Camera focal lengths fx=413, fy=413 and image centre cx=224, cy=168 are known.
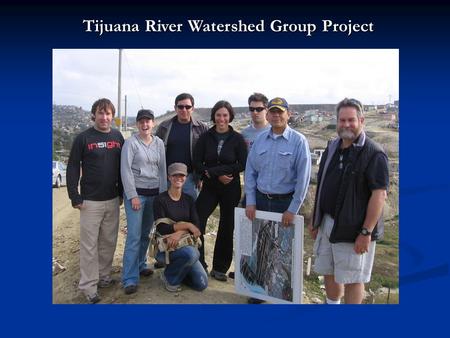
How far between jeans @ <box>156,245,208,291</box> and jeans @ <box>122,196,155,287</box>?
0.26 metres

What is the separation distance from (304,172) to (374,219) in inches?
28.5

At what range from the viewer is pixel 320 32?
371cm

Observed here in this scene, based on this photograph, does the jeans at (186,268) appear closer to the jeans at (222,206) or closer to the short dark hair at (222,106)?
the jeans at (222,206)

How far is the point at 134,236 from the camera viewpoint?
4.20 meters

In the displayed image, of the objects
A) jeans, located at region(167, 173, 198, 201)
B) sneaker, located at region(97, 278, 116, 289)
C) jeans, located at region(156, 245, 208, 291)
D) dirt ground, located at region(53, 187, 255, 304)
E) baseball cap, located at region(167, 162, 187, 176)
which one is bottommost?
dirt ground, located at region(53, 187, 255, 304)

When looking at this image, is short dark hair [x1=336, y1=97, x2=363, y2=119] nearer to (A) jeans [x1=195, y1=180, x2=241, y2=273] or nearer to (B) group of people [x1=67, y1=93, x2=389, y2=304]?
(B) group of people [x1=67, y1=93, x2=389, y2=304]

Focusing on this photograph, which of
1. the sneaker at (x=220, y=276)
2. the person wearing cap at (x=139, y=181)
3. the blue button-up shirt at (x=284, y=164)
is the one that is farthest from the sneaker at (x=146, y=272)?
the blue button-up shirt at (x=284, y=164)

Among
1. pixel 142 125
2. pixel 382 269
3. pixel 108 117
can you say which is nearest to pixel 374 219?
pixel 142 125

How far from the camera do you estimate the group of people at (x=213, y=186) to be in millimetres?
3195

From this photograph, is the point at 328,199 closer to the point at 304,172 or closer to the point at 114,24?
the point at 304,172

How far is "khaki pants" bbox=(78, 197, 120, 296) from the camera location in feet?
13.2

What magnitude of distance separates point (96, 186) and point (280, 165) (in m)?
1.77

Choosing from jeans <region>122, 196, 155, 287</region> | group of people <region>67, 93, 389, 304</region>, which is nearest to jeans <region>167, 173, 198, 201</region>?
group of people <region>67, 93, 389, 304</region>

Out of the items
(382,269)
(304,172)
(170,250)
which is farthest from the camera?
(382,269)
